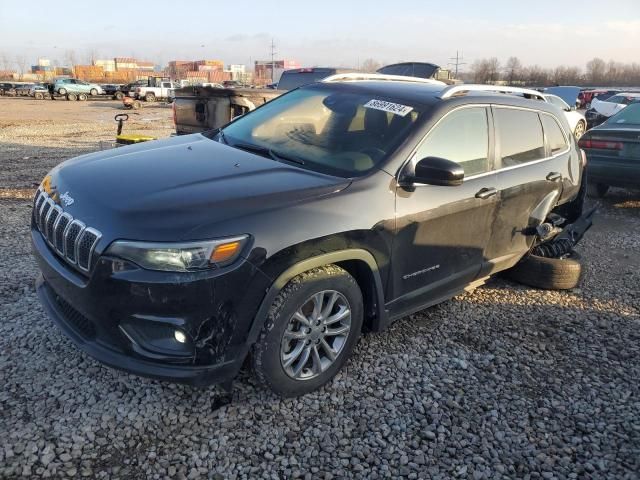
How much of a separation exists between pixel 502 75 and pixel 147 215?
93.9 meters

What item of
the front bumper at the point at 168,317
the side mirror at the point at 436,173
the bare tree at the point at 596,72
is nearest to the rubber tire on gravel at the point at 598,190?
the side mirror at the point at 436,173

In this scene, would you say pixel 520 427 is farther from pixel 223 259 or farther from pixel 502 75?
pixel 502 75

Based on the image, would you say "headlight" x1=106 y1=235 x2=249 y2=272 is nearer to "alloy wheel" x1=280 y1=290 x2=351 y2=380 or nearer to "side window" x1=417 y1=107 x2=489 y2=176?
"alloy wheel" x1=280 y1=290 x2=351 y2=380

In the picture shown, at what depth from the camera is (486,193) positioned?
377 cm

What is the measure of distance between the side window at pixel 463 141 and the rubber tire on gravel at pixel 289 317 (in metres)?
1.02

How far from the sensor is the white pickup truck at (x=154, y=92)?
37.6m

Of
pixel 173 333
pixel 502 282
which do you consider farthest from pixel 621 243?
pixel 173 333

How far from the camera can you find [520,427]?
2.96 m

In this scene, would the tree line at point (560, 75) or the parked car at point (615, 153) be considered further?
the tree line at point (560, 75)

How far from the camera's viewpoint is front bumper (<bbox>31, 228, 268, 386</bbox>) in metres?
2.46

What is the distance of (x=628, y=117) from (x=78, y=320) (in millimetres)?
8719

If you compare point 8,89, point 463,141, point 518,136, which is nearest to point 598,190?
point 518,136

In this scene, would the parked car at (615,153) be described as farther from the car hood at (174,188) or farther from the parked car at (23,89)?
the parked car at (23,89)

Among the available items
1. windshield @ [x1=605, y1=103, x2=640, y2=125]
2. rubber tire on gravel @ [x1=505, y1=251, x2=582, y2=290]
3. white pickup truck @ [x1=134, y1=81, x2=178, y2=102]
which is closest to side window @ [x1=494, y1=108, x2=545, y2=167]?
rubber tire on gravel @ [x1=505, y1=251, x2=582, y2=290]
